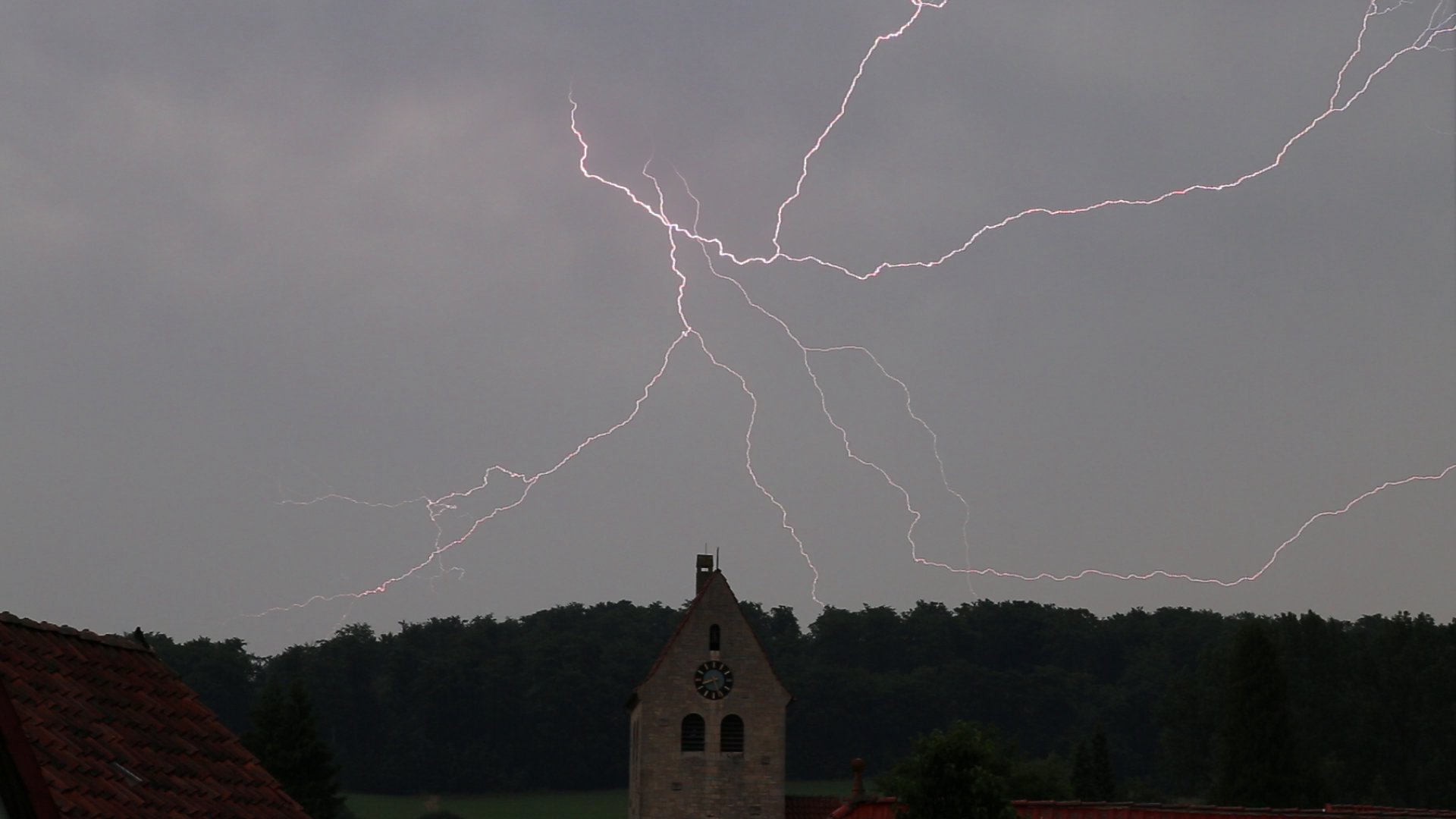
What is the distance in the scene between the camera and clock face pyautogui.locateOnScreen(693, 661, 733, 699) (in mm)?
61344

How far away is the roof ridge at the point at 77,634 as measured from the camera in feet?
52.2

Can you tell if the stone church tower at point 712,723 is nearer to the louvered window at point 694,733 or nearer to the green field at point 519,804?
the louvered window at point 694,733

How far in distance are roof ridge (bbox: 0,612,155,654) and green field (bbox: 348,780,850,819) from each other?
109032 millimetres

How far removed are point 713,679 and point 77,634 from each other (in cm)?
4571

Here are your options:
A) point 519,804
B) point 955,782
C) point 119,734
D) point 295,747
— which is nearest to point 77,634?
point 119,734

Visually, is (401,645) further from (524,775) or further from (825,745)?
(825,745)

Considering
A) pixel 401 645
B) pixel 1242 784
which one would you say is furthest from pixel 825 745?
pixel 1242 784

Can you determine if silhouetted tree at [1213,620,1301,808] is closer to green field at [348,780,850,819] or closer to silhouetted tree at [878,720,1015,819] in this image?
silhouetted tree at [878,720,1015,819]

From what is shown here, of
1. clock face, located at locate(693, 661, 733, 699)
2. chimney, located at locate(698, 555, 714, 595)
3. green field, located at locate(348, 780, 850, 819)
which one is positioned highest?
chimney, located at locate(698, 555, 714, 595)

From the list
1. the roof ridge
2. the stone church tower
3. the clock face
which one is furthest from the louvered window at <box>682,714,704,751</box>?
the roof ridge

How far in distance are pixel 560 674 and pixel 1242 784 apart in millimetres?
72072

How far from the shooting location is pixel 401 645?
490 feet

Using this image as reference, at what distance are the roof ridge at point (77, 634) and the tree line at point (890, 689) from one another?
80983mm

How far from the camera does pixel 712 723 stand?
201ft
